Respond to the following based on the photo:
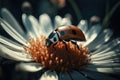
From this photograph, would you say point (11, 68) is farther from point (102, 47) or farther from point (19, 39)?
point (102, 47)

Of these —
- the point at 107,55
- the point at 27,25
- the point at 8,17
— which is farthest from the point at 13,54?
the point at 27,25

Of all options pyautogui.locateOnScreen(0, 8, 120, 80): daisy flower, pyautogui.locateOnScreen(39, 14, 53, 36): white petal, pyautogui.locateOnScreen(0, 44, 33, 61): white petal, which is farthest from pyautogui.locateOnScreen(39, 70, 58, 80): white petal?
pyautogui.locateOnScreen(39, 14, 53, 36): white petal

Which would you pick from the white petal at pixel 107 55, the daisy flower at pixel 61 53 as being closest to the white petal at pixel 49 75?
the daisy flower at pixel 61 53

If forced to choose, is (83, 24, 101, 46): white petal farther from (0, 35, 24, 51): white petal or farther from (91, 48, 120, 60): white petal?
(0, 35, 24, 51): white petal

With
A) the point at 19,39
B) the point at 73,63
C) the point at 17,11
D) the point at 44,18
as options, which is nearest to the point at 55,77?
the point at 73,63

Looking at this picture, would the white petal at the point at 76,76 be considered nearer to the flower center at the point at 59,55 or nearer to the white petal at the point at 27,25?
the flower center at the point at 59,55

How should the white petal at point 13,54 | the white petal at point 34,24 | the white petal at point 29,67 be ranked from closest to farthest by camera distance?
the white petal at point 29,67 < the white petal at point 13,54 < the white petal at point 34,24

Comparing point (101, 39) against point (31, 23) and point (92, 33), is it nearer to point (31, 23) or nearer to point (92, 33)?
point (92, 33)
